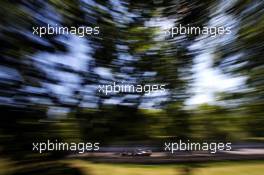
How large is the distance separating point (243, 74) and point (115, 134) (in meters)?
1.46

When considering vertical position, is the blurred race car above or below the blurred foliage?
below

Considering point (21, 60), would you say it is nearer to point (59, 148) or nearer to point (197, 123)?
point (59, 148)

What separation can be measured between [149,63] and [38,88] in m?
1.27

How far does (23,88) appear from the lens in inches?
152

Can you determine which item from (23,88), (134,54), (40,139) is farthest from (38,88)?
(134,54)

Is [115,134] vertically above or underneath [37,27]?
underneath

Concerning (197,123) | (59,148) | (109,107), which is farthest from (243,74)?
(59,148)

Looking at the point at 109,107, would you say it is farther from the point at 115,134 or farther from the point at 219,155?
the point at 219,155

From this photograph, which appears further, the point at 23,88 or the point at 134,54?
the point at 134,54

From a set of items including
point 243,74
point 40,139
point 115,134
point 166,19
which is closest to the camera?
point 40,139

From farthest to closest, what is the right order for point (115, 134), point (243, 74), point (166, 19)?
point (166, 19), point (243, 74), point (115, 134)

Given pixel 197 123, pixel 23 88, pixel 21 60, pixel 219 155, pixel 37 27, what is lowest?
pixel 219 155

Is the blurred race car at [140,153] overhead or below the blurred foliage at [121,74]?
below

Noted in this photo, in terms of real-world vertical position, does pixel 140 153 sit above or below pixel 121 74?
below
